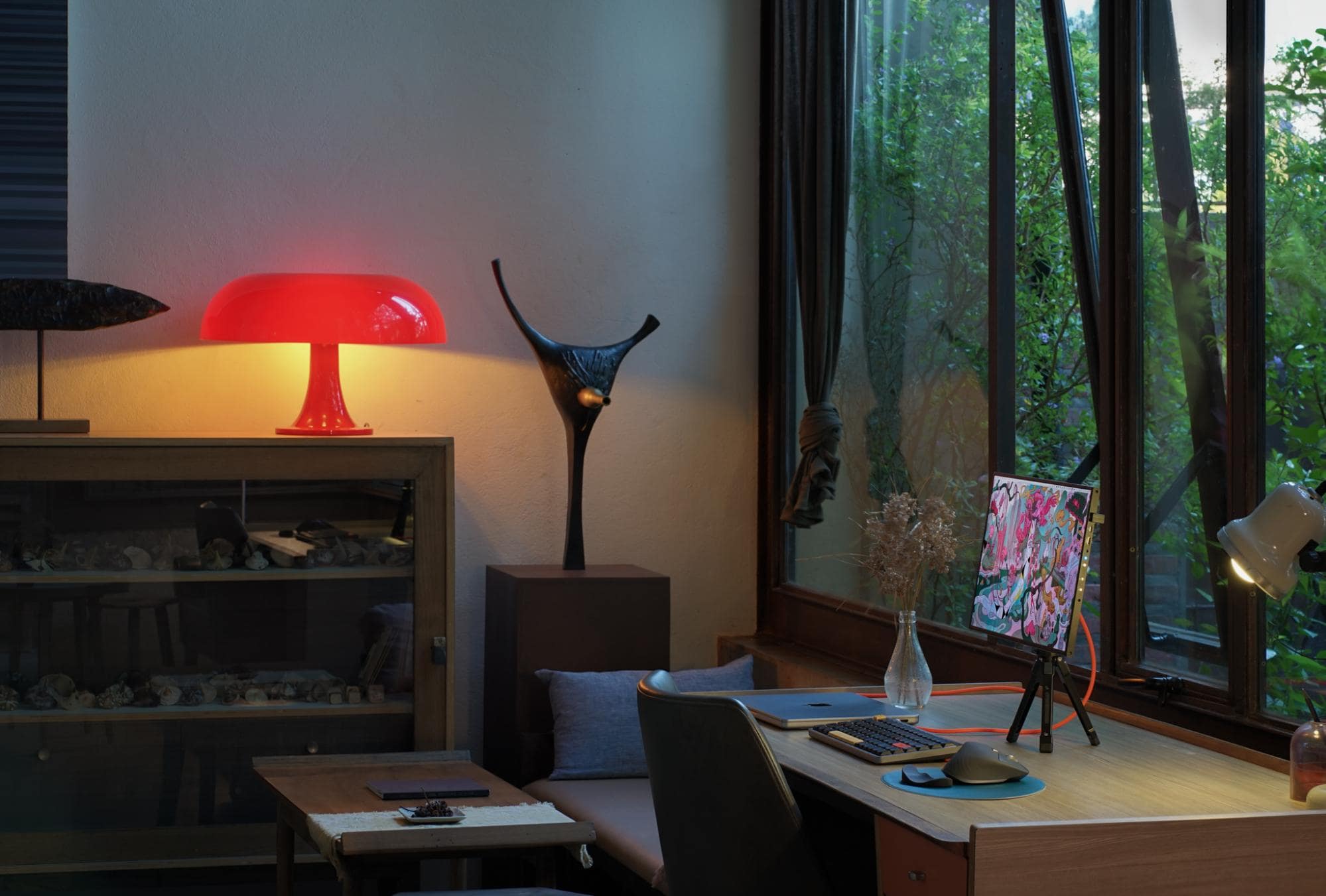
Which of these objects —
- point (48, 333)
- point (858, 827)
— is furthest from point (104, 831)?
point (858, 827)

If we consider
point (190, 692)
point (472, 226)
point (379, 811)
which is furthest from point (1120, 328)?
point (190, 692)

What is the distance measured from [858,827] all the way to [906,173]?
181 centimetres

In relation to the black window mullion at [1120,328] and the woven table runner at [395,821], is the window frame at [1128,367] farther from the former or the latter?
the woven table runner at [395,821]

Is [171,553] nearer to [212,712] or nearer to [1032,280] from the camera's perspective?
[212,712]

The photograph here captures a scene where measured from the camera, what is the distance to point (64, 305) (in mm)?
3682

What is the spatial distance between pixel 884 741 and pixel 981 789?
1.01 feet

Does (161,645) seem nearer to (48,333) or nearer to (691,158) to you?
(48,333)

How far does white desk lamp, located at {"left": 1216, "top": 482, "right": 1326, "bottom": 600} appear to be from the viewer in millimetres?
2270

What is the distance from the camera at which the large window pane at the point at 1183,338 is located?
283 cm

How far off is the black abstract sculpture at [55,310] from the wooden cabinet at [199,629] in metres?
0.07

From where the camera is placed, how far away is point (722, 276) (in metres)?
4.61

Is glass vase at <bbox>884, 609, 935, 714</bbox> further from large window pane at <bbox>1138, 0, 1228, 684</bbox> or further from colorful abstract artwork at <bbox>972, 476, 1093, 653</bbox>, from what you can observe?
large window pane at <bbox>1138, 0, 1228, 684</bbox>

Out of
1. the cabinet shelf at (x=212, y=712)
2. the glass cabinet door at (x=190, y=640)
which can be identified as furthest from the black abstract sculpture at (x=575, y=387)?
the cabinet shelf at (x=212, y=712)

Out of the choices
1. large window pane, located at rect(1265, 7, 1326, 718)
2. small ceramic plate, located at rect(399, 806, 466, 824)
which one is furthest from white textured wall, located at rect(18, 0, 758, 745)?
large window pane, located at rect(1265, 7, 1326, 718)
